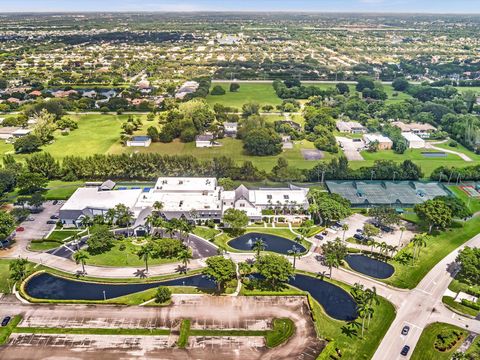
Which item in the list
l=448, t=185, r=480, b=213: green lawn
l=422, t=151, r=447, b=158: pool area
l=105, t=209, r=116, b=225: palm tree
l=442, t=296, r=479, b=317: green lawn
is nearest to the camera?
l=442, t=296, r=479, b=317: green lawn

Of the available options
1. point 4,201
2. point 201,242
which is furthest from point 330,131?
point 4,201

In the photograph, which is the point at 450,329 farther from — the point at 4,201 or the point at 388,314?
the point at 4,201

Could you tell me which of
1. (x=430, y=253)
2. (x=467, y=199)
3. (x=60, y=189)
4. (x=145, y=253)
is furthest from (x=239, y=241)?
(x=467, y=199)

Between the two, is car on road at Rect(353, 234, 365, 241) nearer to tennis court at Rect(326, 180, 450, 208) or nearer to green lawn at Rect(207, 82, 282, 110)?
tennis court at Rect(326, 180, 450, 208)

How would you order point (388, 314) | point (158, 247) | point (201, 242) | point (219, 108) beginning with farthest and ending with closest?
1. point (219, 108)
2. point (201, 242)
3. point (158, 247)
4. point (388, 314)

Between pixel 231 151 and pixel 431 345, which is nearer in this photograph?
pixel 431 345

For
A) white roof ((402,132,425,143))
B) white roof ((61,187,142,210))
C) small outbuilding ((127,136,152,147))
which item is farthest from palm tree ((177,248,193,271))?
white roof ((402,132,425,143))

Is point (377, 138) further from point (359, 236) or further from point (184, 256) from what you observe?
point (184, 256)
